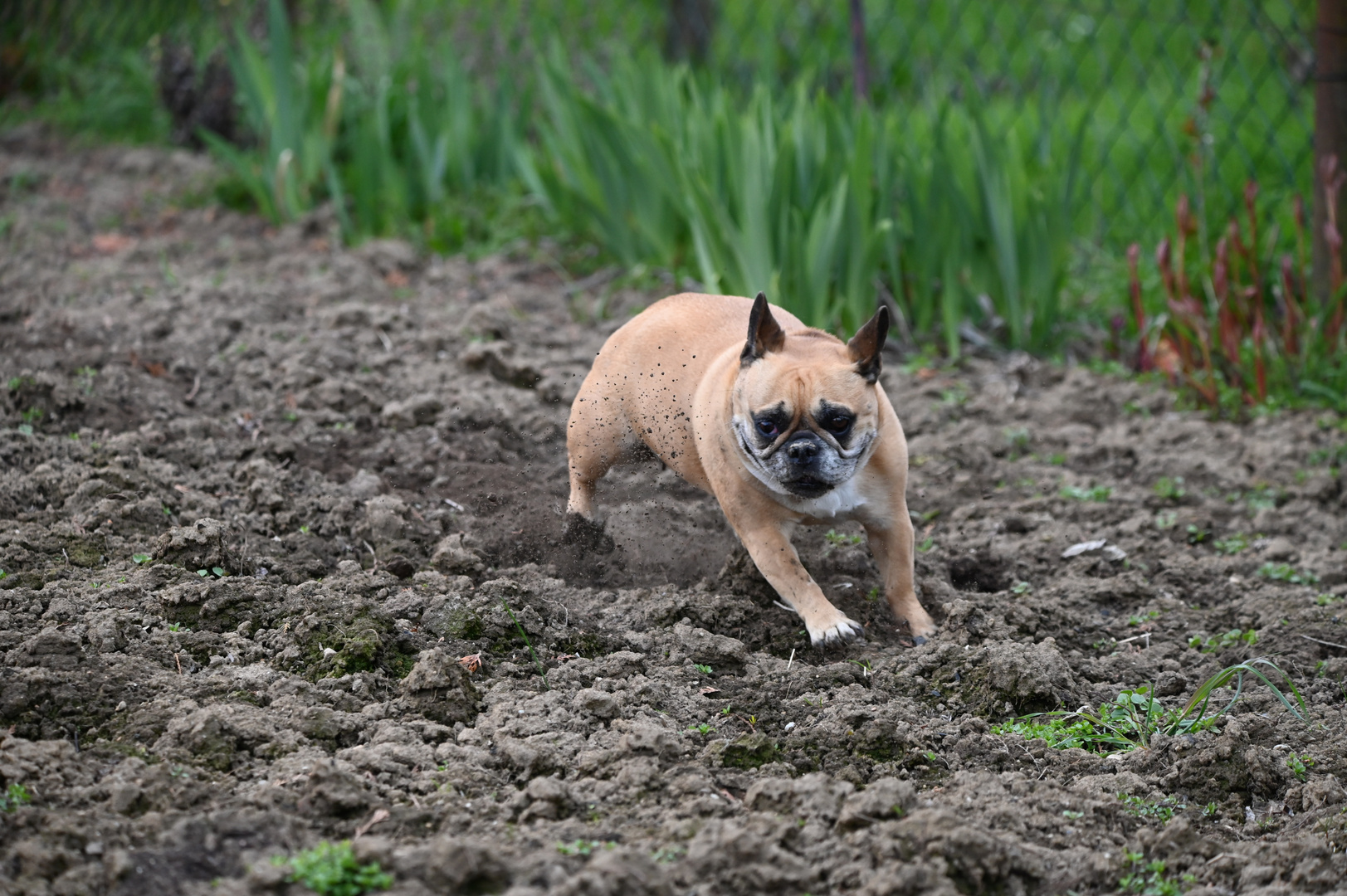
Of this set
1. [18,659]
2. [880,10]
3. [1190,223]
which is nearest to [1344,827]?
[18,659]

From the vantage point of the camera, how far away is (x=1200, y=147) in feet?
21.1

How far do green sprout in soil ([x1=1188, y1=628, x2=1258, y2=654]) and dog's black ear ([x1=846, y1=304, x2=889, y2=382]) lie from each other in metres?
1.22

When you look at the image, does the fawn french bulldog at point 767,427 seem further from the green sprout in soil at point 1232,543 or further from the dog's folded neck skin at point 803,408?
the green sprout in soil at point 1232,543

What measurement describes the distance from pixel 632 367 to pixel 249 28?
6359 millimetres

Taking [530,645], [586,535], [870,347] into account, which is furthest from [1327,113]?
[530,645]

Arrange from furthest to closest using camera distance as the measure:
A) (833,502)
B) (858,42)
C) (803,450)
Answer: (858,42), (833,502), (803,450)

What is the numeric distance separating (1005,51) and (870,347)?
8.17 meters

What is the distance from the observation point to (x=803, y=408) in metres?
3.15

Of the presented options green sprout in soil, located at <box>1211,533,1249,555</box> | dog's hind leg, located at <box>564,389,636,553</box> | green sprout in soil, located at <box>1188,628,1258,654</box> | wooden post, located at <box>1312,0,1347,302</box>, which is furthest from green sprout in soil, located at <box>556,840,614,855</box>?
wooden post, located at <box>1312,0,1347,302</box>

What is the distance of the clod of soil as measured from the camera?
7.63 feet

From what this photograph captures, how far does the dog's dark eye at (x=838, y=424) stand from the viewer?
10.4ft

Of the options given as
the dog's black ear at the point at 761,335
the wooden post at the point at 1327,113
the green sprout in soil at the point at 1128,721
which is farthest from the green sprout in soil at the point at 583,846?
the wooden post at the point at 1327,113

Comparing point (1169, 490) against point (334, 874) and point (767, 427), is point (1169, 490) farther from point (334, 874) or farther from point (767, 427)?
point (334, 874)

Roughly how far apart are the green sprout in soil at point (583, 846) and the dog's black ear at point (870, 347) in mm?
1463
